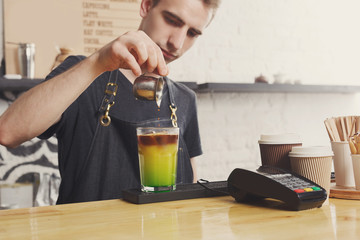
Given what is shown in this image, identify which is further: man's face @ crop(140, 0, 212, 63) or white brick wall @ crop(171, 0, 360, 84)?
white brick wall @ crop(171, 0, 360, 84)

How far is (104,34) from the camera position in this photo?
2.87 m

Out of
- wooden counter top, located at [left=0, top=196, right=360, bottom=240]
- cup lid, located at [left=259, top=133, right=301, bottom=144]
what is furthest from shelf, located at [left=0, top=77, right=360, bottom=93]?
cup lid, located at [left=259, top=133, right=301, bottom=144]

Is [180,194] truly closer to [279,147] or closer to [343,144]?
[279,147]

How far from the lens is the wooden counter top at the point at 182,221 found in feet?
2.32

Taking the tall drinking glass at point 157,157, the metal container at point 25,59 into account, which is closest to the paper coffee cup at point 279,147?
the tall drinking glass at point 157,157

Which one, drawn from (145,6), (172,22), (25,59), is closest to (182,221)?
(172,22)

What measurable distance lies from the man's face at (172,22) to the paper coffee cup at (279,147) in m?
0.75

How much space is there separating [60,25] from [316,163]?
2208 millimetres

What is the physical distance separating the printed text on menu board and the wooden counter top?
2025 millimetres

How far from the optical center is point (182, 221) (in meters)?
0.81

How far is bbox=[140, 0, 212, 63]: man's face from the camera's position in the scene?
67.3 inches

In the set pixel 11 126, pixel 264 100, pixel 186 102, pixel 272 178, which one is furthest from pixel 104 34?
pixel 272 178

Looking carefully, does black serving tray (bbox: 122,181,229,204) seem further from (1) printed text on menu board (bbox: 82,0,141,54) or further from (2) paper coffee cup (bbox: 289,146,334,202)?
(1) printed text on menu board (bbox: 82,0,141,54)

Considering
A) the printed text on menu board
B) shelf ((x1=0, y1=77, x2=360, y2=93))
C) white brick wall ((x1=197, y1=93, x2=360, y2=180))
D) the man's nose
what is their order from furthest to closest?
1. white brick wall ((x1=197, y1=93, x2=360, y2=180))
2. the printed text on menu board
3. shelf ((x1=0, y1=77, x2=360, y2=93))
4. the man's nose
